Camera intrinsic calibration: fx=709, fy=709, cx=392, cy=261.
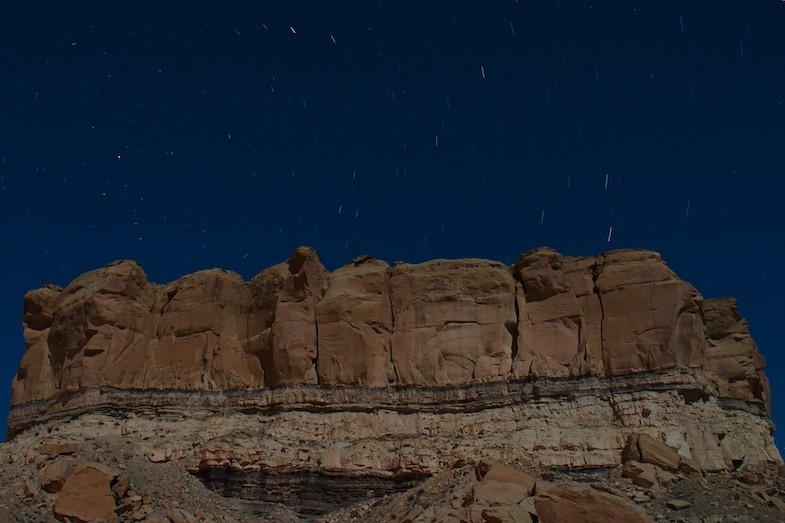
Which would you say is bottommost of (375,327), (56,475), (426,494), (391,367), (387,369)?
(426,494)

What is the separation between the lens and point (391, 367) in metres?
37.3

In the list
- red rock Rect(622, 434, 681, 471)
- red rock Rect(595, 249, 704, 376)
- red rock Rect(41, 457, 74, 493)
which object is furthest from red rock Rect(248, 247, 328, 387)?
red rock Rect(622, 434, 681, 471)

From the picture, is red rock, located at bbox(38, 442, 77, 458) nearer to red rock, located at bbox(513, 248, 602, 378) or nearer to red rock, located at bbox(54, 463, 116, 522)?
red rock, located at bbox(54, 463, 116, 522)

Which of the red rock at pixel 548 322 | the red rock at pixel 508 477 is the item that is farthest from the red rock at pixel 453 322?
the red rock at pixel 508 477

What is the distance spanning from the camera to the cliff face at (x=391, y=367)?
32.5 meters

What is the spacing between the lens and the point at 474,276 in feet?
128

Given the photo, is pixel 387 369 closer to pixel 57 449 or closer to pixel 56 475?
pixel 57 449

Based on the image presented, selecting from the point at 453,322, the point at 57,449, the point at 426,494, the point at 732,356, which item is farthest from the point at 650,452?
the point at 57,449

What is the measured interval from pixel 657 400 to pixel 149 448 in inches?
935

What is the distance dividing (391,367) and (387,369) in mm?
259

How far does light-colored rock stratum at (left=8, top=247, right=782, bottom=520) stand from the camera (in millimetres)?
32125

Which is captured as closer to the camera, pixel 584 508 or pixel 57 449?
pixel 584 508

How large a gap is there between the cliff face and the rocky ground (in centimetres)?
155

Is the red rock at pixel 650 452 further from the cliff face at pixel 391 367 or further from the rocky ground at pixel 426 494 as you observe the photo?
the cliff face at pixel 391 367
